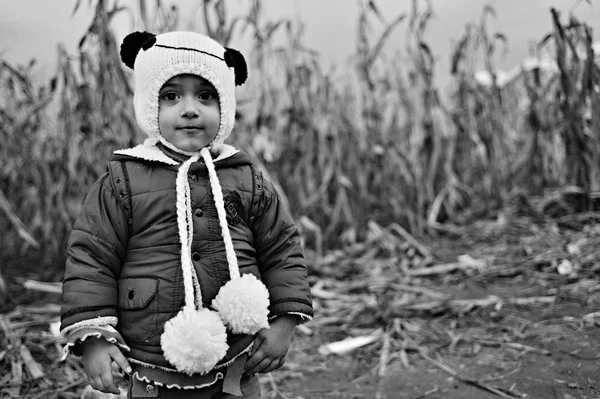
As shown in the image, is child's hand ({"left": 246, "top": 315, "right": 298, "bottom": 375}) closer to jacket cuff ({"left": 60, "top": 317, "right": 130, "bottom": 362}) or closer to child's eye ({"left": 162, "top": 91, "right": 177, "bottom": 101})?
jacket cuff ({"left": 60, "top": 317, "right": 130, "bottom": 362})

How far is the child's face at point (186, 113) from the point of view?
1063 millimetres

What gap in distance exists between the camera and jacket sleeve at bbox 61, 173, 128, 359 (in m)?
0.95

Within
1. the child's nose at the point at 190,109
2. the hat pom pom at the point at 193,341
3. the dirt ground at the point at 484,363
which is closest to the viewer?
the hat pom pom at the point at 193,341

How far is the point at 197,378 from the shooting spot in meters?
1.03

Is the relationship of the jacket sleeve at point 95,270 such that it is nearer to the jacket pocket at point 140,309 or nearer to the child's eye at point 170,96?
the jacket pocket at point 140,309

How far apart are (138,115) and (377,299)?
127 cm

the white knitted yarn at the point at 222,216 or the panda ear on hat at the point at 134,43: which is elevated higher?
the panda ear on hat at the point at 134,43

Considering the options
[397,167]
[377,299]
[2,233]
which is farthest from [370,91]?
[2,233]

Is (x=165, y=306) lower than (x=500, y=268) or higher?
higher

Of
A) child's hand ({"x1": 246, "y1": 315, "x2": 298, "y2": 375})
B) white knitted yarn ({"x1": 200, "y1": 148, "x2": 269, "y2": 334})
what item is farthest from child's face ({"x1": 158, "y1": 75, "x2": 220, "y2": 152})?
child's hand ({"x1": 246, "y1": 315, "x2": 298, "y2": 375})

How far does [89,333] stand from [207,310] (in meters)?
0.20

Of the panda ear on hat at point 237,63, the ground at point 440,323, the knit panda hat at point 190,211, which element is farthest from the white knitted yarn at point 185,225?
the ground at point 440,323

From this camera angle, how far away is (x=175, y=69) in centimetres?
106

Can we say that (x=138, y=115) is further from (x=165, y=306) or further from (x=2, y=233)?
(x=2, y=233)
